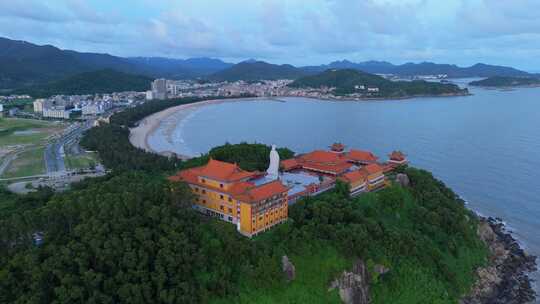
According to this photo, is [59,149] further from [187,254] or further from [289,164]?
[187,254]

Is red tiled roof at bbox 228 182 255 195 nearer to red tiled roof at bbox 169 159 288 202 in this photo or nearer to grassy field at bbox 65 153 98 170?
red tiled roof at bbox 169 159 288 202

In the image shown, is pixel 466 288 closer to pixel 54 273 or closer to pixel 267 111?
pixel 54 273

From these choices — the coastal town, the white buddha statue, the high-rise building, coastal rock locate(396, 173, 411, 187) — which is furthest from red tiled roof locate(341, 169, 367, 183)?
the high-rise building

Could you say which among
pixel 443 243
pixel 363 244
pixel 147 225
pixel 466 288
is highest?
pixel 147 225

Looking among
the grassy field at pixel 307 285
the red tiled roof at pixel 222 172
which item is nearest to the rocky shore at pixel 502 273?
the grassy field at pixel 307 285

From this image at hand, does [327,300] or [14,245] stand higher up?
[14,245]

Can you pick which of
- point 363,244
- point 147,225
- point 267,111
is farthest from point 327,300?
point 267,111

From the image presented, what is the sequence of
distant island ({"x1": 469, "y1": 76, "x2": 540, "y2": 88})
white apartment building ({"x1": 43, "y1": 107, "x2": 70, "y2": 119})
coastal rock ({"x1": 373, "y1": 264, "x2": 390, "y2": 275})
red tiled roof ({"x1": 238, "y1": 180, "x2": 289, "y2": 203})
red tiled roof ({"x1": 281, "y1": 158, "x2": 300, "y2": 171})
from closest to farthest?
red tiled roof ({"x1": 238, "y1": 180, "x2": 289, "y2": 203}), coastal rock ({"x1": 373, "y1": 264, "x2": 390, "y2": 275}), red tiled roof ({"x1": 281, "y1": 158, "x2": 300, "y2": 171}), white apartment building ({"x1": 43, "y1": 107, "x2": 70, "y2": 119}), distant island ({"x1": 469, "y1": 76, "x2": 540, "y2": 88})

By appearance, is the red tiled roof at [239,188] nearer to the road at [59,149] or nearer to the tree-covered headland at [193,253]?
the tree-covered headland at [193,253]
